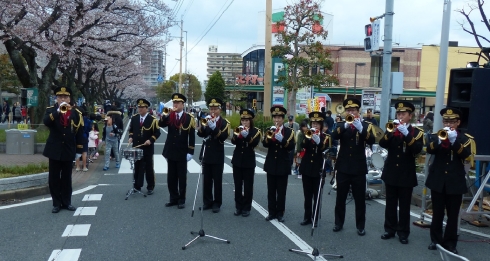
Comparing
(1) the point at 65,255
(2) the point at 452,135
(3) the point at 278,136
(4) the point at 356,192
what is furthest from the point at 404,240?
(1) the point at 65,255

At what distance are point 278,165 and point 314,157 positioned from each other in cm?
65

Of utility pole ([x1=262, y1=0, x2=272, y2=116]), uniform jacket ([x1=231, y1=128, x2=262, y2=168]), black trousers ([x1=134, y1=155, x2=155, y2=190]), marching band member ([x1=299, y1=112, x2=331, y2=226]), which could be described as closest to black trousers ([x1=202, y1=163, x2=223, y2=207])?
uniform jacket ([x1=231, y1=128, x2=262, y2=168])

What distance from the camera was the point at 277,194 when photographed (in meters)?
8.42

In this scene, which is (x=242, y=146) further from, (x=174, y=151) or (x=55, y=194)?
(x=55, y=194)

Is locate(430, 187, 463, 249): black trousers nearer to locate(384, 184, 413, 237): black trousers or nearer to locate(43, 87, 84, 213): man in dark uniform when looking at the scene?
locate(384, 184, 413, 237): black trousers

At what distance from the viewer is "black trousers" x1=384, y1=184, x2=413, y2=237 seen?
23.6 ft

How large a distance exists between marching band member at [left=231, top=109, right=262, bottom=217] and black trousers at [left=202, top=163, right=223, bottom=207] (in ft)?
1.10

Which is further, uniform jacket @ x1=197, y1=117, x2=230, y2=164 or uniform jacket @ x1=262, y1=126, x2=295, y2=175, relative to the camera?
uniform jacket @ x1=197, y1=117, x2=230, y2=164

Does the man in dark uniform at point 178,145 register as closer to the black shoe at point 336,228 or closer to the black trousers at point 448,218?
the black shoe at point 336,228

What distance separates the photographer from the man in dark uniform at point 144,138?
10.3 m

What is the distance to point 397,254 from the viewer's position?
260 inches

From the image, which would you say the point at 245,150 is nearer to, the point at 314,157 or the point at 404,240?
the point at 314,157

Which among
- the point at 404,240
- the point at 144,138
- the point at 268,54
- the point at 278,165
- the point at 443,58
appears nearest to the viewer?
the point at 404,240

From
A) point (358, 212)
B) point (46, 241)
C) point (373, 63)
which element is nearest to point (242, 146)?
point (358, 212)
